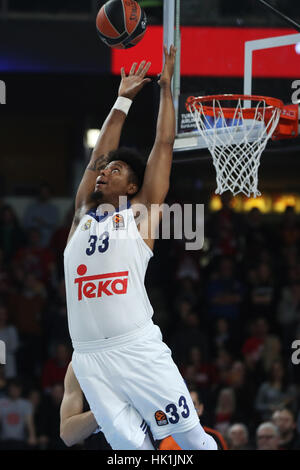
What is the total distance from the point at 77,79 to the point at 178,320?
422cm

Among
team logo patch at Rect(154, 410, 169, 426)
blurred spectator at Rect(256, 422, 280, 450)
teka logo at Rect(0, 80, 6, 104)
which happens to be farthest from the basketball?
teka logo at Rect(0, 80, 6, 104)

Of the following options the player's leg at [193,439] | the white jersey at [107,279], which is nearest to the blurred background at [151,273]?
the player's leg at [193,439]

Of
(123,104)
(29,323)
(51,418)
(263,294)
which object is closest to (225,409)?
(51,418)

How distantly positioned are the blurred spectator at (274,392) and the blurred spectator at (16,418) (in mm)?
2723

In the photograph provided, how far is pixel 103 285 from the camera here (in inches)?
185

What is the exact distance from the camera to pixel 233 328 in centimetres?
1106

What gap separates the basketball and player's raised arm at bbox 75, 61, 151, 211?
0.26 m

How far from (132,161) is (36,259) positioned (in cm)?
689

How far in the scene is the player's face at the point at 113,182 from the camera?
4938mm

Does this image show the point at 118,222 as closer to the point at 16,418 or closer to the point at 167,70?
the point at 167,70

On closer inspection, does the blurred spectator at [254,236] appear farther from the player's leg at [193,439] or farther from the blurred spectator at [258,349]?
the player's leg at [193,439]

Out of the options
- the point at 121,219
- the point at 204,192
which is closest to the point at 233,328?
the point at 204,192

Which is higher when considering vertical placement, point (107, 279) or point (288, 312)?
point (107, 279)

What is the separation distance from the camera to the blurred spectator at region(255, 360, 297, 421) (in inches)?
382
